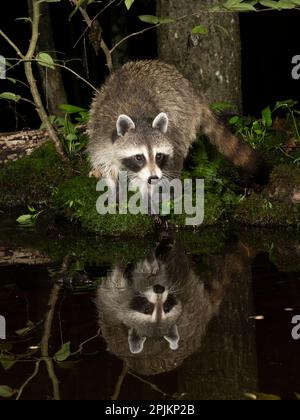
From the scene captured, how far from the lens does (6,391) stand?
380 centimetres

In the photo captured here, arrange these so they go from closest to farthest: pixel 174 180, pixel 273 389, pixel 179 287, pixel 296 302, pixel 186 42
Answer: pixel 273 389, pixel 296 302, pixel 179 287, pixel 174 180, pixel 186 42

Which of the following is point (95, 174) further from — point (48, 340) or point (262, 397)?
point (262, 397)

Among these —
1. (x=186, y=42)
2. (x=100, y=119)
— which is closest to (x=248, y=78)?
(x=186, y=42)

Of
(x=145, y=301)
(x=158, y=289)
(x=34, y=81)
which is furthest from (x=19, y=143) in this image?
(x=145, y=301)

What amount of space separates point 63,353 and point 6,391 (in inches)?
20.1

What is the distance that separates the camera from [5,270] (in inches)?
233

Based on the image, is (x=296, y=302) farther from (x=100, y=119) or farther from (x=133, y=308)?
(x=100, y=119)

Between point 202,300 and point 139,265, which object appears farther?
point 139,265

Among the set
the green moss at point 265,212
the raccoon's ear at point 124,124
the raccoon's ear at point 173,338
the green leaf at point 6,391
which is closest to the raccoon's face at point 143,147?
the raccoon's ear at point 124,124

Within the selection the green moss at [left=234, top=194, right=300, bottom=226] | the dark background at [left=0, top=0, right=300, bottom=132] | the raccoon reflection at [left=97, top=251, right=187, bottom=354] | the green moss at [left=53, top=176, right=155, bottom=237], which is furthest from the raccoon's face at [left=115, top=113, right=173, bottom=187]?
the dark background at [left=0, top=0, right=300, bottom=132]

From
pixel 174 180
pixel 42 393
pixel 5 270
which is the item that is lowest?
pixel 42 393

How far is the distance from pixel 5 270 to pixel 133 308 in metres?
1.31

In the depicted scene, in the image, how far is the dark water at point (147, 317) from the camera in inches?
153

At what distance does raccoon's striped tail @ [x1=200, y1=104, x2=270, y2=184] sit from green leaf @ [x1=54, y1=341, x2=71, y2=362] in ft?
10.6
